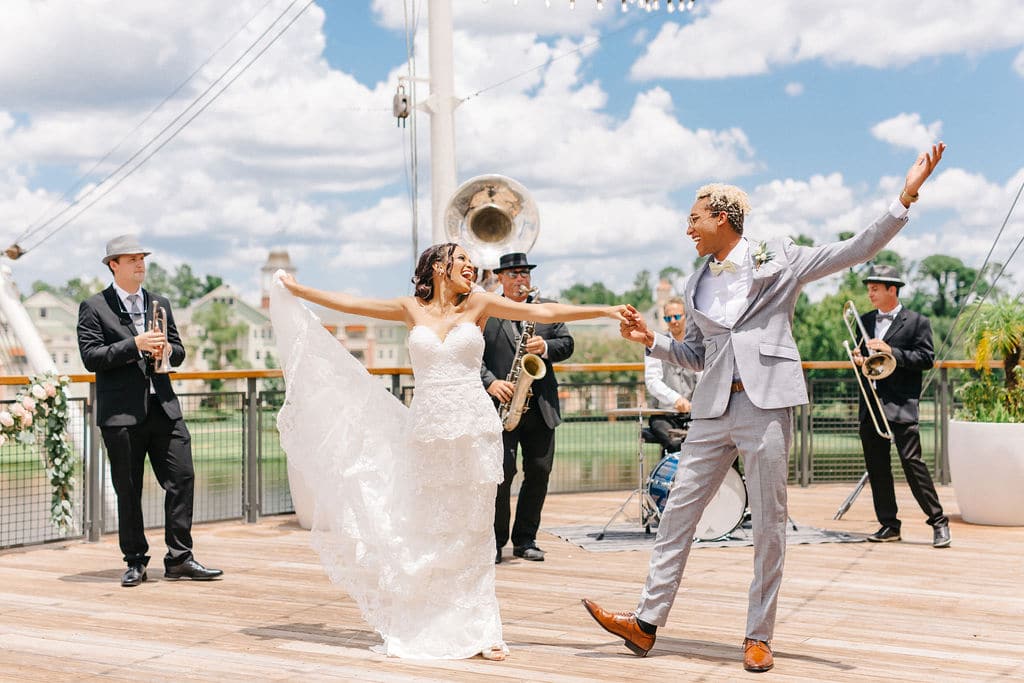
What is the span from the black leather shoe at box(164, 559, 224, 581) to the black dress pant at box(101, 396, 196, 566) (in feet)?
0.11

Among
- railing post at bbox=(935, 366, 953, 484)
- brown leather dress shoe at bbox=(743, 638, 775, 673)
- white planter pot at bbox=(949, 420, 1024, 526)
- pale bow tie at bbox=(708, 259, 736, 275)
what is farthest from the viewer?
railing post at bbox=(935, 366, 953, 484)

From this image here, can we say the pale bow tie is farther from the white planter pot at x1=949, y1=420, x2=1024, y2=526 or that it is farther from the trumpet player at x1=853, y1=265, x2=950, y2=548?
the white planter pot at x1=949, y1=420, x2=1024, y2=526

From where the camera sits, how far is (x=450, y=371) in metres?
4.75

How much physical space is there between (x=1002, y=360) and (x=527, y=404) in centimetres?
419

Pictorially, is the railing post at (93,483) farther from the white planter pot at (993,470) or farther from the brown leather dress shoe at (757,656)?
the white planter pot at (993,470)

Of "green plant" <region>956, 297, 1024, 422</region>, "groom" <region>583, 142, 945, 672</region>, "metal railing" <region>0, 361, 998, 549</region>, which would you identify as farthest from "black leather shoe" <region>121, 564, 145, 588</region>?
"green plant" <region>956, 297, 1024, 422</region>

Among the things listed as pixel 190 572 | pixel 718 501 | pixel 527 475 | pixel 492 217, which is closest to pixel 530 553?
pixel 527 475

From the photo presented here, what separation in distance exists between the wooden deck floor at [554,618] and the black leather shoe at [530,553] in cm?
9

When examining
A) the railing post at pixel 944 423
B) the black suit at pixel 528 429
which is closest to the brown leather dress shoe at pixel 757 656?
the black suit at pixel 528 429

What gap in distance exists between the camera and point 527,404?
6.86 meters

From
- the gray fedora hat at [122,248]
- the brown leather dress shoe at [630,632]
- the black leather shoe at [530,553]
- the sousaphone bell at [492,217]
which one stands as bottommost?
the black leather shoe at [530,553]

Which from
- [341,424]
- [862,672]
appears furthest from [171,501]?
[862,672]

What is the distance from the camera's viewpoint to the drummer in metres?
7.78

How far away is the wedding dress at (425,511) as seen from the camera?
468cm
